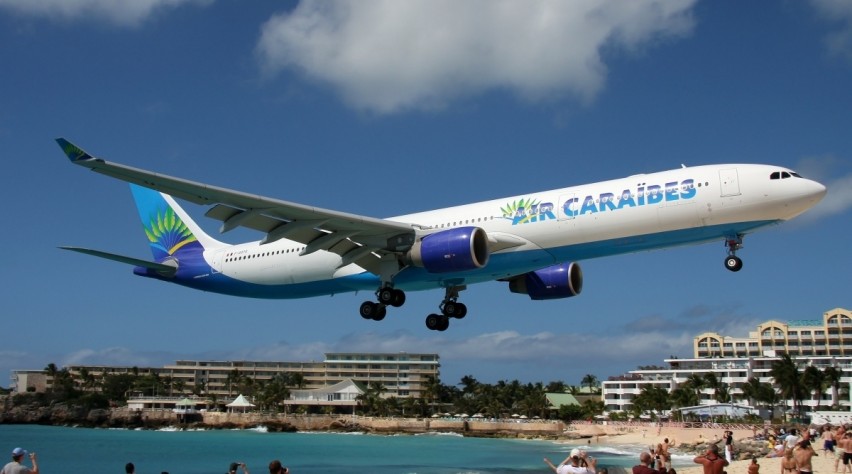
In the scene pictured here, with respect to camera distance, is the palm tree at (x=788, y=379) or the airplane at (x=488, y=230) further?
the palm tree at (x=788, y=379)

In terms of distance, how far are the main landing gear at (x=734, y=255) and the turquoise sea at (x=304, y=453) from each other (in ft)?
185

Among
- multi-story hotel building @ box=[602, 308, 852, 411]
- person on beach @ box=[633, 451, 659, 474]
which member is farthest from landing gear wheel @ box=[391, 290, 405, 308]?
multi-story hotel building @ box=[602, 308, 852, 411]

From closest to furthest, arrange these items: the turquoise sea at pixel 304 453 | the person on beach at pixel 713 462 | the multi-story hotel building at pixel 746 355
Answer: the person on beach at pixel 713 462 < the turquoise sea at pixel 304 453 < the multi-story hotel building at pixel 746 355

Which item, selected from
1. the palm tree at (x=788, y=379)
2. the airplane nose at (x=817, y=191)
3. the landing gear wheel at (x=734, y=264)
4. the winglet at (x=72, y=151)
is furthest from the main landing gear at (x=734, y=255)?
the palm tree at (x=788, y=379)

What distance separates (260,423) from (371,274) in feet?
482

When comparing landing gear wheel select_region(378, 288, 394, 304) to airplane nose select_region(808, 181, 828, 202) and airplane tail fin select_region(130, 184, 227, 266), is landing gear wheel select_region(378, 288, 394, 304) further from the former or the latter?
airplane nose select_region(808, 181, 828, 202)

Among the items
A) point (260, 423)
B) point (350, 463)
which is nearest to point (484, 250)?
point (350, 463)

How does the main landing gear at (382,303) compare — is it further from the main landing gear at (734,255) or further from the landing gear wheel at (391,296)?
the main landing gear at (734,255)

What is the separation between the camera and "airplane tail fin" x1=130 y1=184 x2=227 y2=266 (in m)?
41.3

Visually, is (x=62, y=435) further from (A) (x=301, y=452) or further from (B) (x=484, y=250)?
(B) (x=484, y=250)

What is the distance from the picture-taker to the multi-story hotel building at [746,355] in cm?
14900

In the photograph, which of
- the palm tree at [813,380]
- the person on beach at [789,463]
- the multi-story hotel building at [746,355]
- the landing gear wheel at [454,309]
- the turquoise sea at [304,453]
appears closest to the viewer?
the person on beach at [789,463]

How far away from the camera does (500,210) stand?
31.5m

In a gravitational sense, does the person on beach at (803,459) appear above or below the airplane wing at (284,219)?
below
